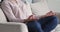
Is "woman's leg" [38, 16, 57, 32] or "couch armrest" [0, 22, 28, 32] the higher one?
"couch armrest" [0, 22, 28, 32]

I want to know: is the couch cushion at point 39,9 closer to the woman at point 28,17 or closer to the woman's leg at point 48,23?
the woman at point 28,17

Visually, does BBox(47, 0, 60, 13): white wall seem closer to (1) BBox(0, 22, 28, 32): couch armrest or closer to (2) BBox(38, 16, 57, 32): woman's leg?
(2) BBox(38, 16, 57, 32): woman's leg

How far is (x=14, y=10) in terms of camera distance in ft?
6.15

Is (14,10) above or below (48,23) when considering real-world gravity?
above

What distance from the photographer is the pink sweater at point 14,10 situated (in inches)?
66.6

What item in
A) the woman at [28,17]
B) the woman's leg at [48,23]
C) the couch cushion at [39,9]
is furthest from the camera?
the couch cushion at [39,9]

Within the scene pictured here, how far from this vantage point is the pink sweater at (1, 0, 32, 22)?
1691mm

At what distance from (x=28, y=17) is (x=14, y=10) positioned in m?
0.22

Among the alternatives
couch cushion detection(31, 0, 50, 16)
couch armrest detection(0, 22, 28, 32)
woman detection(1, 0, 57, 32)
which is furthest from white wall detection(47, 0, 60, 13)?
couch armrest detection(0, 22, 28, 32)

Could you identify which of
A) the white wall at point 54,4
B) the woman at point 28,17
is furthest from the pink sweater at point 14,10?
the white wall at point 54,4

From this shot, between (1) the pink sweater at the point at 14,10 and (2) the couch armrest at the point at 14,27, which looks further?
(1) the pink sweater at the point at 14,10

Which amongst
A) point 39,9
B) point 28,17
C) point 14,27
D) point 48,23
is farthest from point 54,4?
point 14,27

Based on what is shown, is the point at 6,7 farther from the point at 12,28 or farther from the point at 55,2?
the point at 55,2

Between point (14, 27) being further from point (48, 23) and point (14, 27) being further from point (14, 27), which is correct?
point (48, 23)
